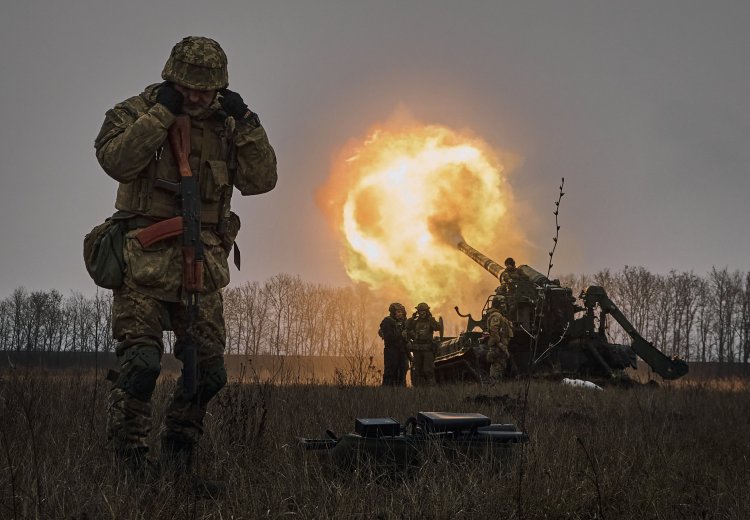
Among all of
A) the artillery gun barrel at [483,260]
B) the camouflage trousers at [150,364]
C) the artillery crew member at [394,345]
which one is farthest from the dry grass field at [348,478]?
the artillery gun barrel at [483,260]

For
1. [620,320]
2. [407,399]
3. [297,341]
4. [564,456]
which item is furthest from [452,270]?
[297,341]

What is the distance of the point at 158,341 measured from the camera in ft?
12.8

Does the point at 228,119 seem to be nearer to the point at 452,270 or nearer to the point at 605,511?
the point at 605,511

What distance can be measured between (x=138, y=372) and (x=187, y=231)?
809mm

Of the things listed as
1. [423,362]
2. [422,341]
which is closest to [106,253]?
[422,341]

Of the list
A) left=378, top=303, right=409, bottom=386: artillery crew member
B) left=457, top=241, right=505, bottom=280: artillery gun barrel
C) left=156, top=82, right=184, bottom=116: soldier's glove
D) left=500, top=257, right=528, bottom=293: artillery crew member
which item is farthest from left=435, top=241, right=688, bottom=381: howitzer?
left=156, top=82, right=184, bottom=116: soldier's glove

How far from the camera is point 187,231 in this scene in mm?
3861

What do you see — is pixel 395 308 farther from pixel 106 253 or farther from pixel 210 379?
pixel 106 253

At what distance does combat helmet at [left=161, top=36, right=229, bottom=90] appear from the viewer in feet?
12.8

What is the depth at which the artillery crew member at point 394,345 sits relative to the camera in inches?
628

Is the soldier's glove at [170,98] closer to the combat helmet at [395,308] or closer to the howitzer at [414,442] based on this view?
the howitzer at [414,442]

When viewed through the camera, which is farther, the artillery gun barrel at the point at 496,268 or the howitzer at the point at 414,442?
the artillery gun barrel at the point at 496,268

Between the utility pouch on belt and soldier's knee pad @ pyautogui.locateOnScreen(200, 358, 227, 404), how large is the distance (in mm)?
681

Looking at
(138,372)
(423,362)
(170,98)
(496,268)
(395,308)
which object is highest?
(496,268)
